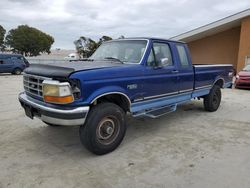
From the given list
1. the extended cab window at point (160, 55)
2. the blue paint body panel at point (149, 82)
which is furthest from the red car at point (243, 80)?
the extended cab window at point (160, 55)

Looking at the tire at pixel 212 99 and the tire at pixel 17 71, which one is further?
the tire at pixel 17 71

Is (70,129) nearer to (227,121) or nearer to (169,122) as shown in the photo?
(169,122)

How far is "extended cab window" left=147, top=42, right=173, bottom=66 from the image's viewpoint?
5.03 meters

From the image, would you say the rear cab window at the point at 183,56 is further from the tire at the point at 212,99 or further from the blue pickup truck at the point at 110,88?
the tire at the point at 212,99

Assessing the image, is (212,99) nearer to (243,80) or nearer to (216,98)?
(216,98)

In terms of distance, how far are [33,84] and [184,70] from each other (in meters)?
3.40

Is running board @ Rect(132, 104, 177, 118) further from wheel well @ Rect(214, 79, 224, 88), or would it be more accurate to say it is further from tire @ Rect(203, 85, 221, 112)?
wheel well @ Rect(214, 79, 224, 88)

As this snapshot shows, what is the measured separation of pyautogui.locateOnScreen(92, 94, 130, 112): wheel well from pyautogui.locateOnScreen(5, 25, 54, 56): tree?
168 feet

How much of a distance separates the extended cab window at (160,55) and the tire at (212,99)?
2285 millimetres

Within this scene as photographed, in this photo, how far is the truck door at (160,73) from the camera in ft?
16.1

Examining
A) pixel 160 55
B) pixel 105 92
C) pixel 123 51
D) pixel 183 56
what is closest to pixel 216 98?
pixel 183 56

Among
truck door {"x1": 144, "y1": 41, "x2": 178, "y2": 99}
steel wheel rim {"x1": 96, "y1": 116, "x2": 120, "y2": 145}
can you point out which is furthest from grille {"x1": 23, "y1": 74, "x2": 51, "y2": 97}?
truck door {"x1": 144, "y1": 41, "x2": 178, "y2": 99}

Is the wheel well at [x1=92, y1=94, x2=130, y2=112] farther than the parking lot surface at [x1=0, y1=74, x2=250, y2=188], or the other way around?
the wheel well at [x1=92, y1=94, x2=130, y2=112]

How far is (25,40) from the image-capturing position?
166ft
